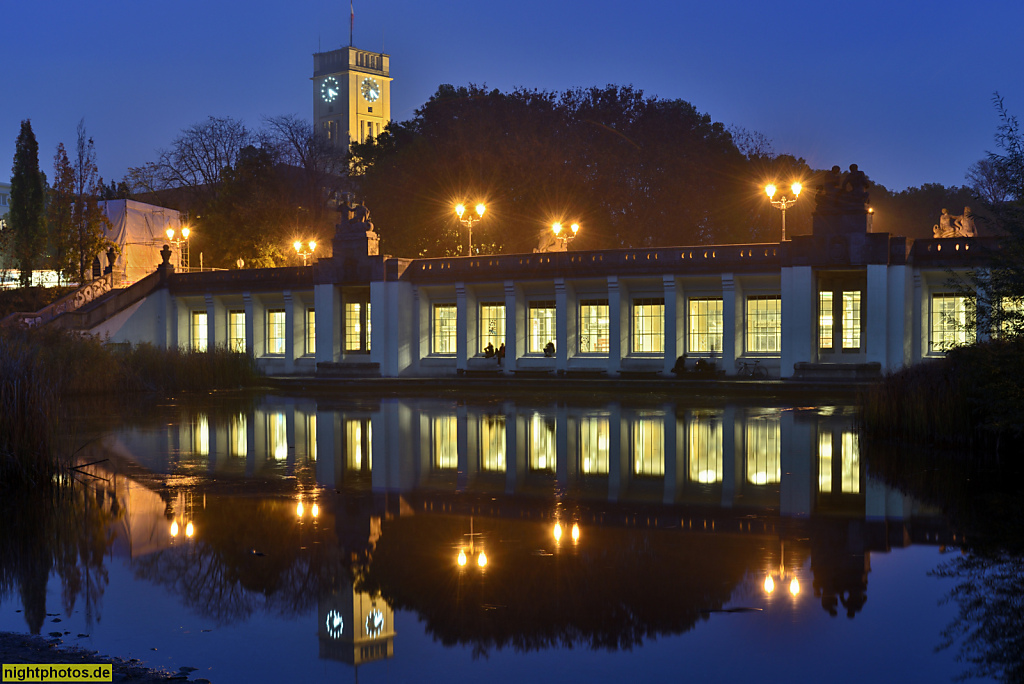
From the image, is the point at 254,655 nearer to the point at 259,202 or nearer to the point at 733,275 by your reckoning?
the point at 733,275

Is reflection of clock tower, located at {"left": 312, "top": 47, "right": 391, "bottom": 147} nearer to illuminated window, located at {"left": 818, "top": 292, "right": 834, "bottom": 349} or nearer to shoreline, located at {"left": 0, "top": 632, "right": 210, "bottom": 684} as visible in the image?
illuminated window, located at {"left": 818, "top": 292, "right": 834, "bottom": 349}

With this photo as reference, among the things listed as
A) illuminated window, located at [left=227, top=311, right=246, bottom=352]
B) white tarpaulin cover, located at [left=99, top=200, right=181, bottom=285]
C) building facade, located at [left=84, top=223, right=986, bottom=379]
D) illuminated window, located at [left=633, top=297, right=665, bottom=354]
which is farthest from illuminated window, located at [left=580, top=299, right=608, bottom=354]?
white tarpaulin cover, located at [left=99, top=200, right=181, bottom=285]

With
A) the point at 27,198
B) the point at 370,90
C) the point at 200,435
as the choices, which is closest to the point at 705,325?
the point at 200,435

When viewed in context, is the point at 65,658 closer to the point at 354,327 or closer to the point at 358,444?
the point at 358,444

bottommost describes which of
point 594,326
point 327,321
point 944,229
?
point 594,326

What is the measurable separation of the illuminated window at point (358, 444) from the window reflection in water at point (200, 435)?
2.19 meters

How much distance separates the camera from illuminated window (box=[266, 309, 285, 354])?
41.9m

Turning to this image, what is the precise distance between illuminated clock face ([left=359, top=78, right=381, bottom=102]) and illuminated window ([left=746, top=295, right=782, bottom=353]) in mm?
120745

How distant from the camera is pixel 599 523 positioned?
28.6 ft

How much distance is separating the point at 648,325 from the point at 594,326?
2088 millimetres

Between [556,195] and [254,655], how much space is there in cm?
3806

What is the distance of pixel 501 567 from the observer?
7020mm

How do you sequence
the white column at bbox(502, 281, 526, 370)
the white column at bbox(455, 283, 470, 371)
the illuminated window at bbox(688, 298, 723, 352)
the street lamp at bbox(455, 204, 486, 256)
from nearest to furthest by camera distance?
the illuminated window at bbox(688, 298, 723, 352) < the white column at bbox(502, 281, 526, 370) < the street lamp at bbox(455, 204, 486, 256) < the white column at bbox(455, 283, 470, 371)

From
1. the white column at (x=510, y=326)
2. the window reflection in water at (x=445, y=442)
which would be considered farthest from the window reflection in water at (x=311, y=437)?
the white column at (x=510, y=326)
